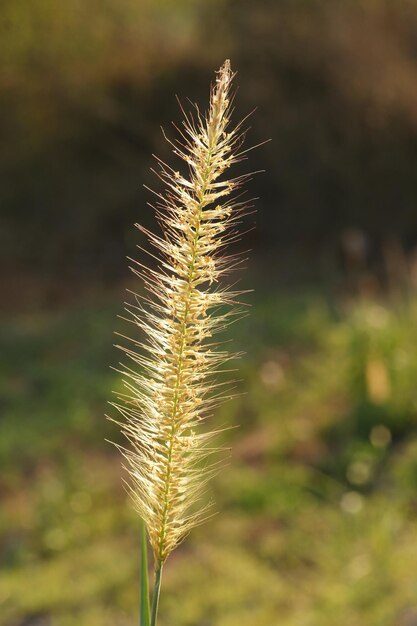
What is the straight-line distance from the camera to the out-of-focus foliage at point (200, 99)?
1052cm

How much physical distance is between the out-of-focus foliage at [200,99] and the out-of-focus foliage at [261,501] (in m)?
3.81

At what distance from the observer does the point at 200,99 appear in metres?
11.1

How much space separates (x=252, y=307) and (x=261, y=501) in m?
3.51

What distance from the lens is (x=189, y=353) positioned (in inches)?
46.4

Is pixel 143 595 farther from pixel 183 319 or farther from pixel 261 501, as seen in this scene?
pixel 261 501

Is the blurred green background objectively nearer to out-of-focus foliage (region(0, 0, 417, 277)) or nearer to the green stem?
out-of-focus foliage (region(0, 0, 417, 277))

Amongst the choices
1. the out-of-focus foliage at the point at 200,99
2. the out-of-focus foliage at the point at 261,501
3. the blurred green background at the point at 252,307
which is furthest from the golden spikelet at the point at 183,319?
the out-of-focus foliage at the point at 200,99

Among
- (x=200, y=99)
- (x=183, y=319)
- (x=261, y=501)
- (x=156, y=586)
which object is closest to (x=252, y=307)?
(x=261, y=501)

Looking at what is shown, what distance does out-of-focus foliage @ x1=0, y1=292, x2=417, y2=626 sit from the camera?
410cm

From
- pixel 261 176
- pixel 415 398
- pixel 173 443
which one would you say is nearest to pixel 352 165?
pixel 261 176

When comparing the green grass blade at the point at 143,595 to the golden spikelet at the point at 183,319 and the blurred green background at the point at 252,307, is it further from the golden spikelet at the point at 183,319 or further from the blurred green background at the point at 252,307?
the blurred green background at the point at 252,307

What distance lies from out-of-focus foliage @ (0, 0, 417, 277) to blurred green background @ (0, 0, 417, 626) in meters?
0.02

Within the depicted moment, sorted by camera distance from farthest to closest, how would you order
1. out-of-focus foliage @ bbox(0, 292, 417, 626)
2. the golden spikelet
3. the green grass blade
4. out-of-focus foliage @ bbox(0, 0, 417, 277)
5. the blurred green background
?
out-of-focus foliage @ bbox(0, 0, 417, 277) < the blurred green background < out-of-focus foliage @ bbox(0, 292, 417, 626) < the green grass blade < the golden spikelet

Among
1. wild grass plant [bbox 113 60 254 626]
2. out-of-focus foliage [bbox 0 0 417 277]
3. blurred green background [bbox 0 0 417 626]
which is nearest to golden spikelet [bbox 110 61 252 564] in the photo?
wild grass plant [bbox 113 60 254 626]
